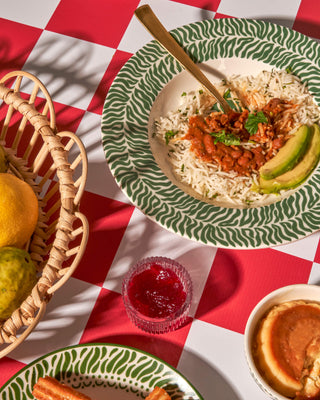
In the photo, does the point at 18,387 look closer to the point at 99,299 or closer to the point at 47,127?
the point at 99,299

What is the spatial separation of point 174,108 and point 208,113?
145mm

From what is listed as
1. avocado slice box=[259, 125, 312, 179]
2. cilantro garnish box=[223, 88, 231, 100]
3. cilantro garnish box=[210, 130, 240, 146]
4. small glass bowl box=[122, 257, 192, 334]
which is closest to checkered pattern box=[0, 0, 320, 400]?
small glass bowl box=[122, 257, 192, 334]

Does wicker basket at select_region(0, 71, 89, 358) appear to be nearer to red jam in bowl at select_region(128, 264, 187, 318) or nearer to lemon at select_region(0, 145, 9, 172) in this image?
lemon at select_region(0, 145, 9, 172)

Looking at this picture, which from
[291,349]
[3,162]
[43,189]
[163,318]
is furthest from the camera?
[43,189]

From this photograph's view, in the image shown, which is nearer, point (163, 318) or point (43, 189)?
point (163, 318)

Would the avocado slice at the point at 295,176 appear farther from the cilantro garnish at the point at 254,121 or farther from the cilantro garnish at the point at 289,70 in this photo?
the cilantro garnish at the point at 289,70

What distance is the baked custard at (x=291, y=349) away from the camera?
5.14 feet

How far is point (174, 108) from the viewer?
2.18 meters

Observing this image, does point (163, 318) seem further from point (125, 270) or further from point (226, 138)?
point (226, 138)

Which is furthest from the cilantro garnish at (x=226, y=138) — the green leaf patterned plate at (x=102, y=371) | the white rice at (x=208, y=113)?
the green leaf patterned plate at (x=102, y=371)

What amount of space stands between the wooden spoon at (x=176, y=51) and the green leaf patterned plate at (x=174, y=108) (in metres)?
0.04

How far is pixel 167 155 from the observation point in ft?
6.89

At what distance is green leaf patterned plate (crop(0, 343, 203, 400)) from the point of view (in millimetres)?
1662

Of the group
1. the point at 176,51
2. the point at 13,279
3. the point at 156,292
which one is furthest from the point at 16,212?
the point at 176,51
